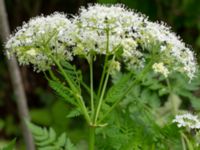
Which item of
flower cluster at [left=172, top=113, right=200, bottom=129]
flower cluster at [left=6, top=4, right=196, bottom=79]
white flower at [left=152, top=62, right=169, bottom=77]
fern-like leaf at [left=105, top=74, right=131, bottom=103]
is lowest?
flower cluster at [left=172, top=113, right=200, bottom=129]

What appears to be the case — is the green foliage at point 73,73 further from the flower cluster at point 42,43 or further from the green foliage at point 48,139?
the green foliage at point 48,139

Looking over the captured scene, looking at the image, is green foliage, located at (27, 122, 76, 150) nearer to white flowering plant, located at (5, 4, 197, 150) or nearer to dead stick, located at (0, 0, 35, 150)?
white flowering plant, located at (5, 4, 197, 150)

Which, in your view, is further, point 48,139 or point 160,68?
point 48,139

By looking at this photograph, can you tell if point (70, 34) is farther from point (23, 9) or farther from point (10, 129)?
point (23, 9)

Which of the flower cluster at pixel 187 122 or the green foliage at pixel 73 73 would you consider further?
the green foliage at pixel 73 73

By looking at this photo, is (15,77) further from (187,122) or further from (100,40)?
(187,122)

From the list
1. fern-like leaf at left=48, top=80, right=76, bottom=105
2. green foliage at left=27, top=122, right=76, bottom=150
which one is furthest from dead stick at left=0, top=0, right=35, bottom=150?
fern-like leaf at left=48, top=80, right=76, bottom=105

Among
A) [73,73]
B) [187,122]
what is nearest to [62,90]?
[73,73]

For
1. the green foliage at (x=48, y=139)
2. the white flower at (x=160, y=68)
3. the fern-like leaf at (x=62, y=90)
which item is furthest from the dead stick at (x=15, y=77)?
the white flower at (x=160, y=68)

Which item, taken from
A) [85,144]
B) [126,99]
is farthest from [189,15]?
[126,99]
